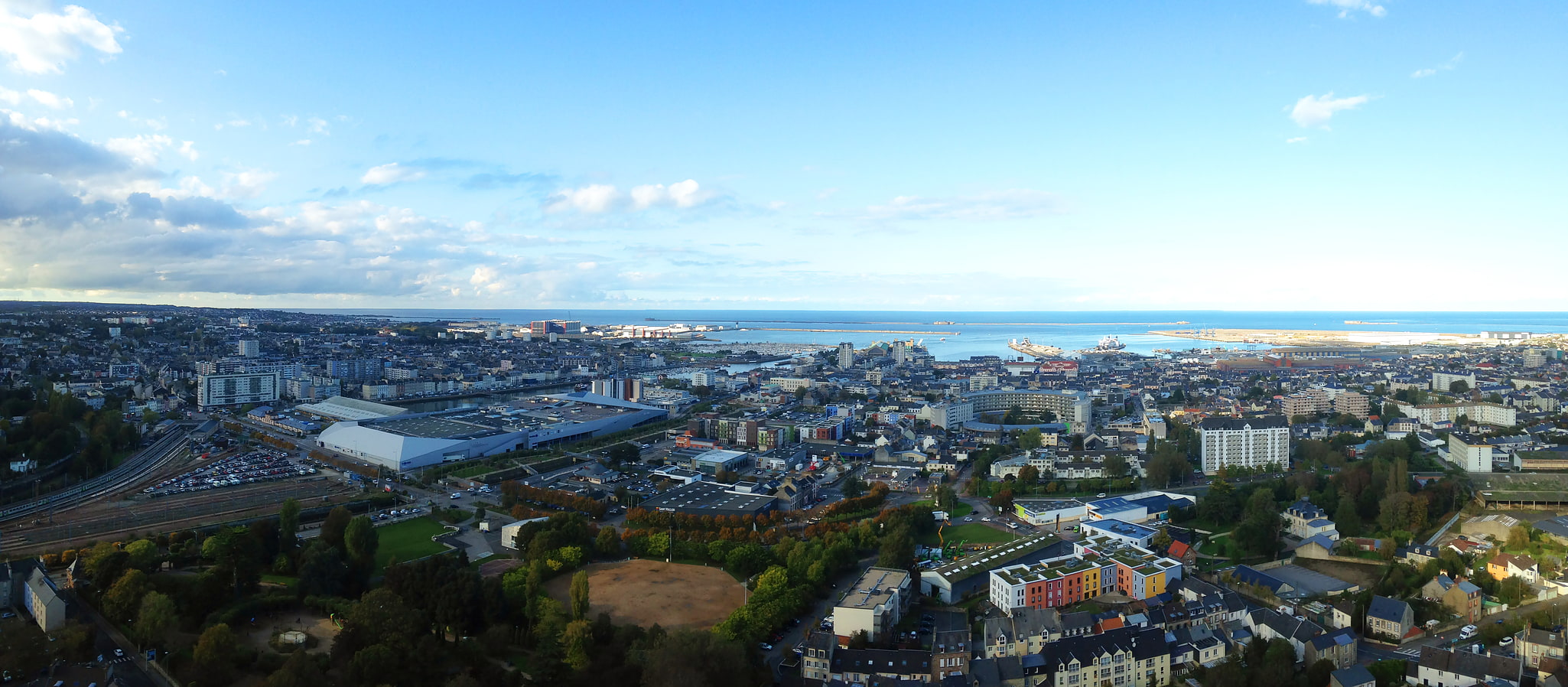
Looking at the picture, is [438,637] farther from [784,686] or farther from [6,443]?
[6,443]

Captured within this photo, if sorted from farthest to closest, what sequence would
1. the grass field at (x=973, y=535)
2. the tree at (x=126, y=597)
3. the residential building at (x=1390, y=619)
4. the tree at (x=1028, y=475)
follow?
1. the tree at (x=1028, y=475)
2. the grass field at (x=973, y=535)
3. the tree at (x=126, y=597)
4. the residential building at (x=1390, y=619)

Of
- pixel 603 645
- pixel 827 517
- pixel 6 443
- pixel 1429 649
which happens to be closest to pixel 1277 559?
pixel 1429 649

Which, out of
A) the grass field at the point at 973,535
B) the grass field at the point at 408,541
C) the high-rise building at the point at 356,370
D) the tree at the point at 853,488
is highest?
the high-rise building at the point at 356,370

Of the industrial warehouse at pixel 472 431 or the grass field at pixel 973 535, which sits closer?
the grass field at pixel 973 535

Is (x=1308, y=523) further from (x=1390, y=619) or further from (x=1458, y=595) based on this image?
(x=1390, y=619)

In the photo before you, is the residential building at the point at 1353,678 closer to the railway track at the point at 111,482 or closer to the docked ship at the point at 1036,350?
the railway track at the point at 111,482

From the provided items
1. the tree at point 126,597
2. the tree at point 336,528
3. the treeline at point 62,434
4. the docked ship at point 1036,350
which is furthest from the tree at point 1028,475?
the docked ship at point 1036,350
